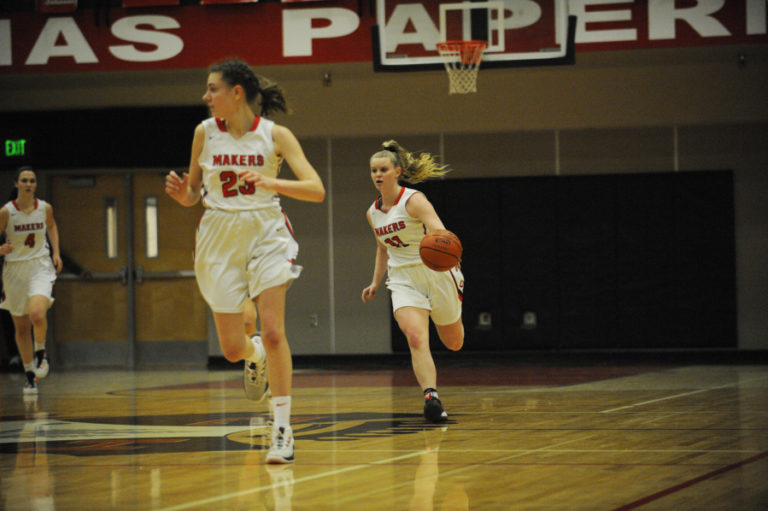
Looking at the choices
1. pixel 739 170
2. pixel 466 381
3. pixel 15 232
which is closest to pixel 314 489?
pixel 466 381

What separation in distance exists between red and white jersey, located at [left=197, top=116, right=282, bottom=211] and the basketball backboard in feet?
20.3

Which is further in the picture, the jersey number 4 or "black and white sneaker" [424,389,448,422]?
"black and white sneaker" [424,389,448,422]

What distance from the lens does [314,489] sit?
4.21 m

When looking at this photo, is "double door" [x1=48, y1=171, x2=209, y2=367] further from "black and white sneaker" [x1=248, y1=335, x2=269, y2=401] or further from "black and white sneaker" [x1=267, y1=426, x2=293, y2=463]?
"black and white sneaker" [x1=267, y1=426, x2=293, y2=463]

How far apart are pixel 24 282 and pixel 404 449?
5.86 metres

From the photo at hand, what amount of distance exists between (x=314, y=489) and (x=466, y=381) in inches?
239

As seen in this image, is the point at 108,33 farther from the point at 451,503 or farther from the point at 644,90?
the point at 451,503

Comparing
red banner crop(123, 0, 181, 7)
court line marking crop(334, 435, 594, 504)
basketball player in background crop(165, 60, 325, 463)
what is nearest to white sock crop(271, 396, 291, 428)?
basketball player in background crop(165, 60, 325, 463)

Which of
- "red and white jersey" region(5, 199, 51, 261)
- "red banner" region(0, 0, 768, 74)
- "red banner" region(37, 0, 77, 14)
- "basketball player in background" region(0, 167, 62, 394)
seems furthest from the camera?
"red banner" region(37, 0, 77, 14)

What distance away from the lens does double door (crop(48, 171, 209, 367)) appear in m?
14.1

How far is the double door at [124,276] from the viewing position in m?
14.1

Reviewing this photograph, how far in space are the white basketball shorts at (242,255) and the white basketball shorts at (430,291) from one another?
6.43ft

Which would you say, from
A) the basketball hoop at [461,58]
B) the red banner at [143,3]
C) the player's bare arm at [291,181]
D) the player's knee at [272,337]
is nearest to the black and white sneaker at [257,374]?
the player's knee at [272,337]

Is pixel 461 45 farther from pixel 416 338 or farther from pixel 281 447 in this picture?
pixel 281 447
